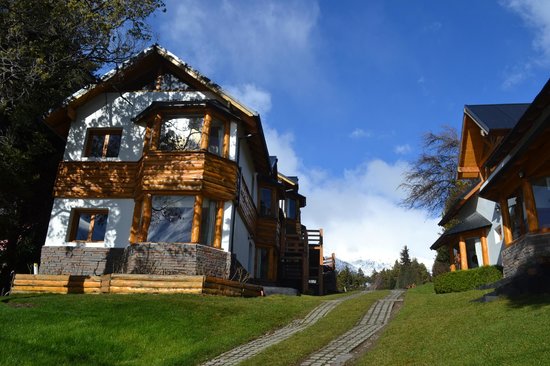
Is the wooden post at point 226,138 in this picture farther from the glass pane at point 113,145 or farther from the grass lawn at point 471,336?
the grass lawn at point 471,336

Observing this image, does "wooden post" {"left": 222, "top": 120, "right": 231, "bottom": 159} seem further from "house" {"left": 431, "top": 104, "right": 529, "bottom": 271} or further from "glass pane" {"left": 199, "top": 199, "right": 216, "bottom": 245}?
"house" {"left": 431, "top": 104, "right": 529, "bottom": 271}

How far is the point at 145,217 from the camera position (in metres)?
17.9

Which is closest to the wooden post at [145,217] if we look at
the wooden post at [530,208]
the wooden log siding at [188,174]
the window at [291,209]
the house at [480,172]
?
the wooden log siding at [188,174]

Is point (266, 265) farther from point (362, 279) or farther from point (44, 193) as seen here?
point (362, 279)

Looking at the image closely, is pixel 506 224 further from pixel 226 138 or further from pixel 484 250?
pixel 226 138

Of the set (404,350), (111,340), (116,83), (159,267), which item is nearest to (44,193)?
(116,83)

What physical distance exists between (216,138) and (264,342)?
35.1 feet

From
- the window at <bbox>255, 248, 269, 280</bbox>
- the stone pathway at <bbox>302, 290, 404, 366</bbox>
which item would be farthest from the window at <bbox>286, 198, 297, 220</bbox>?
the stone pathway at <bbox>302, 290, 404, 366</bbox>

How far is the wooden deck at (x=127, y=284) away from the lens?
15.6m

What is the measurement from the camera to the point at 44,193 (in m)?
22.4

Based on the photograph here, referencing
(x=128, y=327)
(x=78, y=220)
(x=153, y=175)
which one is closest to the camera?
(x=128, y=327)

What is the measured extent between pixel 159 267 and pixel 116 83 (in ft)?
30.9

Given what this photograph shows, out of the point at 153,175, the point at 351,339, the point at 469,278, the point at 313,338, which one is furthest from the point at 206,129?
the point at 469,278

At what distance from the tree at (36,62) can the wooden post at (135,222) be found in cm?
462
